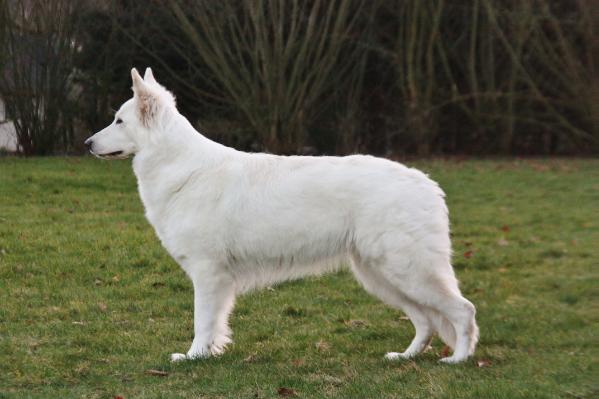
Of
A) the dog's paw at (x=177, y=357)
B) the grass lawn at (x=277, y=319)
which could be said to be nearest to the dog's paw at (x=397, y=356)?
the grass lawn at (x=277, y=319)

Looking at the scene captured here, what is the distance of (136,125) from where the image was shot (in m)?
6.29

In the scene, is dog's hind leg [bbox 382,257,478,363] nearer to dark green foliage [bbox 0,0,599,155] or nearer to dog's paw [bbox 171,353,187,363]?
dog's paw [bbox 171,353,187,363]

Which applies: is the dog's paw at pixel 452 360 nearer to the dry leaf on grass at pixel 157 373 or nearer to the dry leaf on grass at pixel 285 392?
the dry leaf on grass at pixel 285 392

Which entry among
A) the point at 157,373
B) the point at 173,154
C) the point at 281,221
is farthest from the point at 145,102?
the point at 157,373

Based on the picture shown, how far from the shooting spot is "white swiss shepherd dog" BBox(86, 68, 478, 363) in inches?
216

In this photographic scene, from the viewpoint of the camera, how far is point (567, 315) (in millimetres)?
6594

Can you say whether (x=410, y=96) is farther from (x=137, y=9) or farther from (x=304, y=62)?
(x=137, y=9)

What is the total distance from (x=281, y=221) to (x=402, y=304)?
1076 mm

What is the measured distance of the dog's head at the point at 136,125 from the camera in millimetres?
6219

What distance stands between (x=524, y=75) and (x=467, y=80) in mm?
1530

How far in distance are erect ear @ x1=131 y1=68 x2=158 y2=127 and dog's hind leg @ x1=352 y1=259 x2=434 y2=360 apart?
1933mm

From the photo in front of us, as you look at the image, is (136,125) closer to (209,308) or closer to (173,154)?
(173,154)

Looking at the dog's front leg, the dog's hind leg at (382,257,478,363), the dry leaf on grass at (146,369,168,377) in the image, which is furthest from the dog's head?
the dog's hind leg at (382,257,478,363)

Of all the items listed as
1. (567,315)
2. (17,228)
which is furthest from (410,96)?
(567,315)
